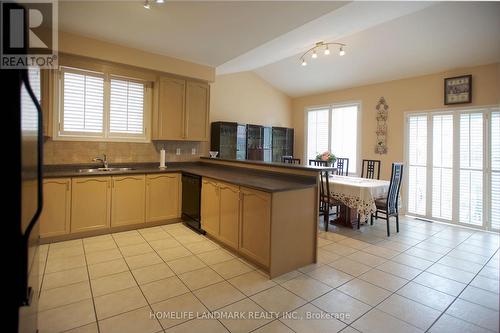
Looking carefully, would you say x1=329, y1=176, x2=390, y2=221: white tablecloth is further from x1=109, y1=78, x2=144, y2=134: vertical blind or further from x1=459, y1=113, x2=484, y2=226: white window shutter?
x1=109, y1=78, x2=144, y2=134: vertical blind

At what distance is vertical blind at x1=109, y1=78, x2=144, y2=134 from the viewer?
13.9 ft

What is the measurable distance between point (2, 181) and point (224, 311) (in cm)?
169

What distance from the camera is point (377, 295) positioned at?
92.4 inches

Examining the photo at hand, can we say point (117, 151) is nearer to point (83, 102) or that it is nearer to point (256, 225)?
point (83, 102)

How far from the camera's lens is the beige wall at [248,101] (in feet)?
20.1

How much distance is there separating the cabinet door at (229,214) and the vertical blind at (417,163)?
12.9 feet

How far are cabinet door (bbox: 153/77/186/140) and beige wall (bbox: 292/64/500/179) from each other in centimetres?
382

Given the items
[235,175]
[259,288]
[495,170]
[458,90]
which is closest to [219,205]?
[235,175]

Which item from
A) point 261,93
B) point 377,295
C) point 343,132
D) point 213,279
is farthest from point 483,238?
point 261,93

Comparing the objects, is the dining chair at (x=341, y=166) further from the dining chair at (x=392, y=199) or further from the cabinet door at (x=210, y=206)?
the cabinet door at (x=210, y=206)

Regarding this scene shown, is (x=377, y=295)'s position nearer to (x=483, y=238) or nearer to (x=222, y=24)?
(x=483, y=238)

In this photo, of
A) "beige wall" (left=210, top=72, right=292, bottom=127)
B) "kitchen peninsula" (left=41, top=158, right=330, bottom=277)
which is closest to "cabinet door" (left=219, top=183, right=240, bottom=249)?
"kitchen peninsula" (left=41, top=158, right=330, bottom=277)

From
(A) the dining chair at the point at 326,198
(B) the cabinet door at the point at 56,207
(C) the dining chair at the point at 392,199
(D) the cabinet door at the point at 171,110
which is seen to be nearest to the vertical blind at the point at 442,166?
(C) the dining chair at the point at 392,199

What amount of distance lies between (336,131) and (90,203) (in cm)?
538
